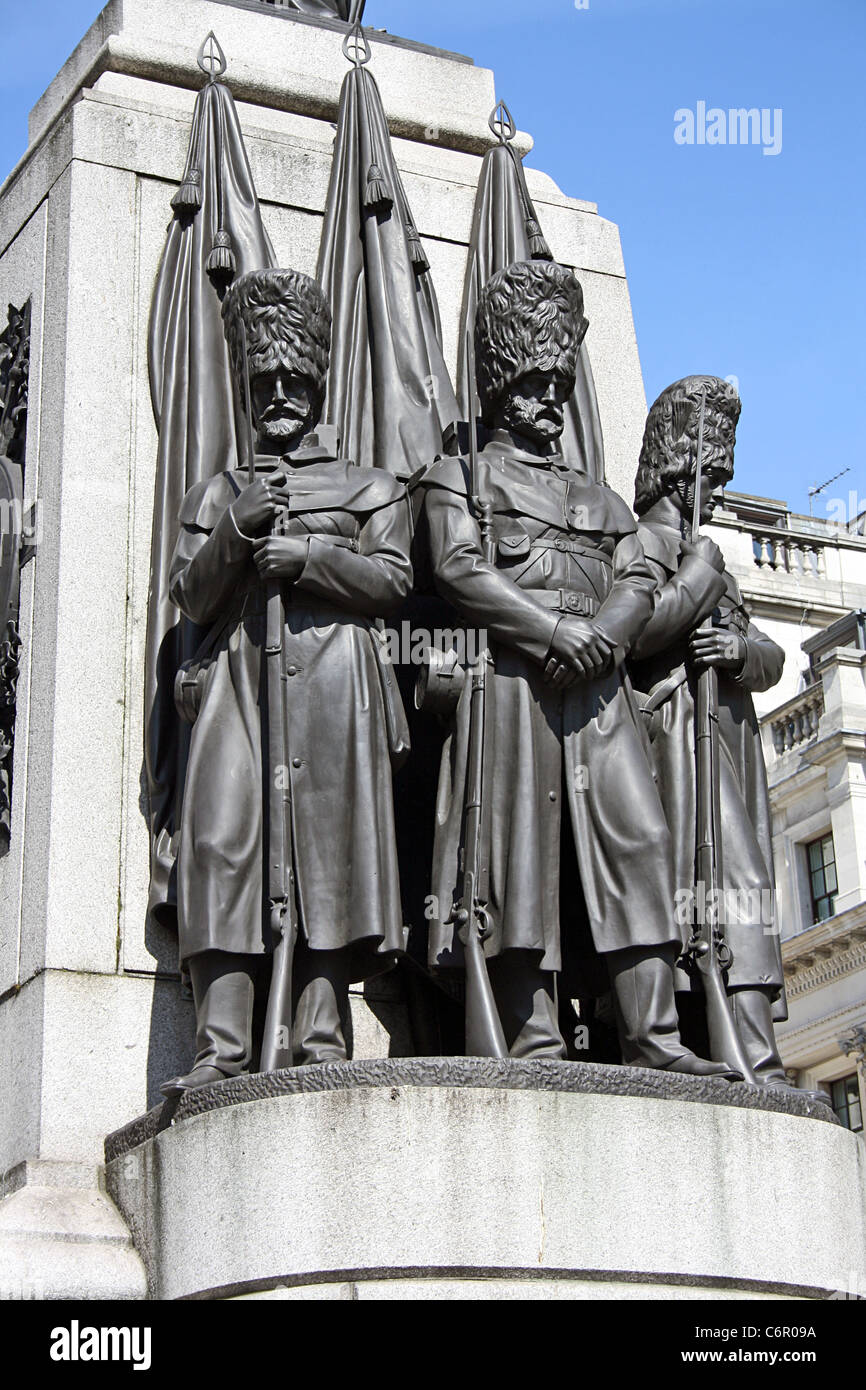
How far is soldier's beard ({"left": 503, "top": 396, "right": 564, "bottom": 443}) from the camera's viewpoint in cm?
958

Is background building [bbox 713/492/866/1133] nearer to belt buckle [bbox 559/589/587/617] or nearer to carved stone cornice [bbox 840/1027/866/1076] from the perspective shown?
carved stone cornice [bbox 840/1027/866/1076]

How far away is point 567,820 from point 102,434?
9.73 feet

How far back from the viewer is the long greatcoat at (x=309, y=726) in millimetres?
8578

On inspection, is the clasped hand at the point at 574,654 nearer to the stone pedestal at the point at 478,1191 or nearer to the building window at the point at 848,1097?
the stone pedestal at the point at 478,1191

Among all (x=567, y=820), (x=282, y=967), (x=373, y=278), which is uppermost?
(x=373, y=278)

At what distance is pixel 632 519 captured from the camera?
A: 9633mm

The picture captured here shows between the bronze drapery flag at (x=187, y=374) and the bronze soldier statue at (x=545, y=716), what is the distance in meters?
1.25

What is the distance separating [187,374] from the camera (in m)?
10.3

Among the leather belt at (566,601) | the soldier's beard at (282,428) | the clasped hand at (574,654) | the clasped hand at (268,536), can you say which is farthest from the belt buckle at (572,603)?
the soldier's beard at (282,428)

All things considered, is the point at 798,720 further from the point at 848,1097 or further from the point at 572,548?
the point at 572,548

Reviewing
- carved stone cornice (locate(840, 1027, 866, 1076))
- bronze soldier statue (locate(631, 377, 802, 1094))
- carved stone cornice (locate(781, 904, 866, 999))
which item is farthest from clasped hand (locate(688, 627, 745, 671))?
carved stone cornice (locate(840, 1027, 866, 1076))
